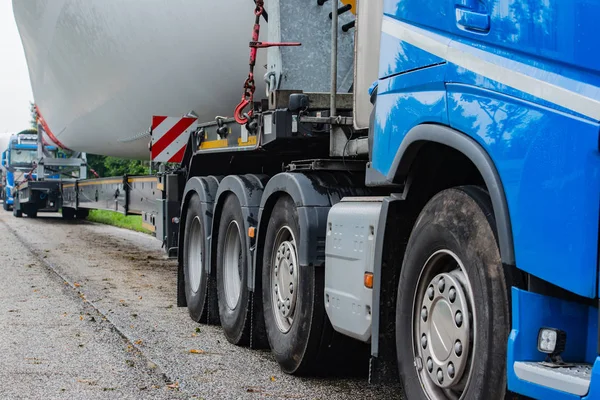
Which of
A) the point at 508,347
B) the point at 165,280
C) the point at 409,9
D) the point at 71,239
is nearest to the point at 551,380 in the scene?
the point at 508,347

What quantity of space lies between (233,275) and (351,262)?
8.59 ft

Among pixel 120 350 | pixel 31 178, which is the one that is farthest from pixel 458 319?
pixel 31 178

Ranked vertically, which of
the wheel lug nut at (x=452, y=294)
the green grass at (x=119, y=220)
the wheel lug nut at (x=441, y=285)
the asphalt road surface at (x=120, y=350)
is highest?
the wheel lug nut at (x=441, y=285)

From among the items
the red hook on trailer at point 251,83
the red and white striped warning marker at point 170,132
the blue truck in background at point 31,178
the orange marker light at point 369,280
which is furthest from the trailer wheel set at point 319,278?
the blue truck in background at point 31,178

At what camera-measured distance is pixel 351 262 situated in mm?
4566

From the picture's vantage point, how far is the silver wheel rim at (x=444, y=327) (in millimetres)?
3385

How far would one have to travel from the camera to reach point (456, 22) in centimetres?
346

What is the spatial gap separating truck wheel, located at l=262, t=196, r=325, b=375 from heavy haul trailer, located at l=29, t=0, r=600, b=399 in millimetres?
13

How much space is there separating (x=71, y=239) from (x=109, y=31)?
30.0 feet

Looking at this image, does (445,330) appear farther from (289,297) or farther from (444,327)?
(289,297)

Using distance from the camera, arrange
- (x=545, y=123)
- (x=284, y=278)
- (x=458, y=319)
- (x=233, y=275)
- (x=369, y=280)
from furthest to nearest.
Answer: (x=233, y=275) → (x=284, y=278) → (x=369, y=280) → (x=458, y=319) → (x=545, y=123)

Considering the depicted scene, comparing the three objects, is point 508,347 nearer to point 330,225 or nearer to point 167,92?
point 330,225

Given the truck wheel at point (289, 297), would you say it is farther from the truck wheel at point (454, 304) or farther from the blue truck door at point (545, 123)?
the blue truck door at point (545, 123)

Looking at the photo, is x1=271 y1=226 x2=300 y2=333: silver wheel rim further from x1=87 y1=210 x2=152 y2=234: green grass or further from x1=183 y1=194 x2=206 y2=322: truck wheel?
x1=87 y1=210 x2=152 y2=234: green grass
